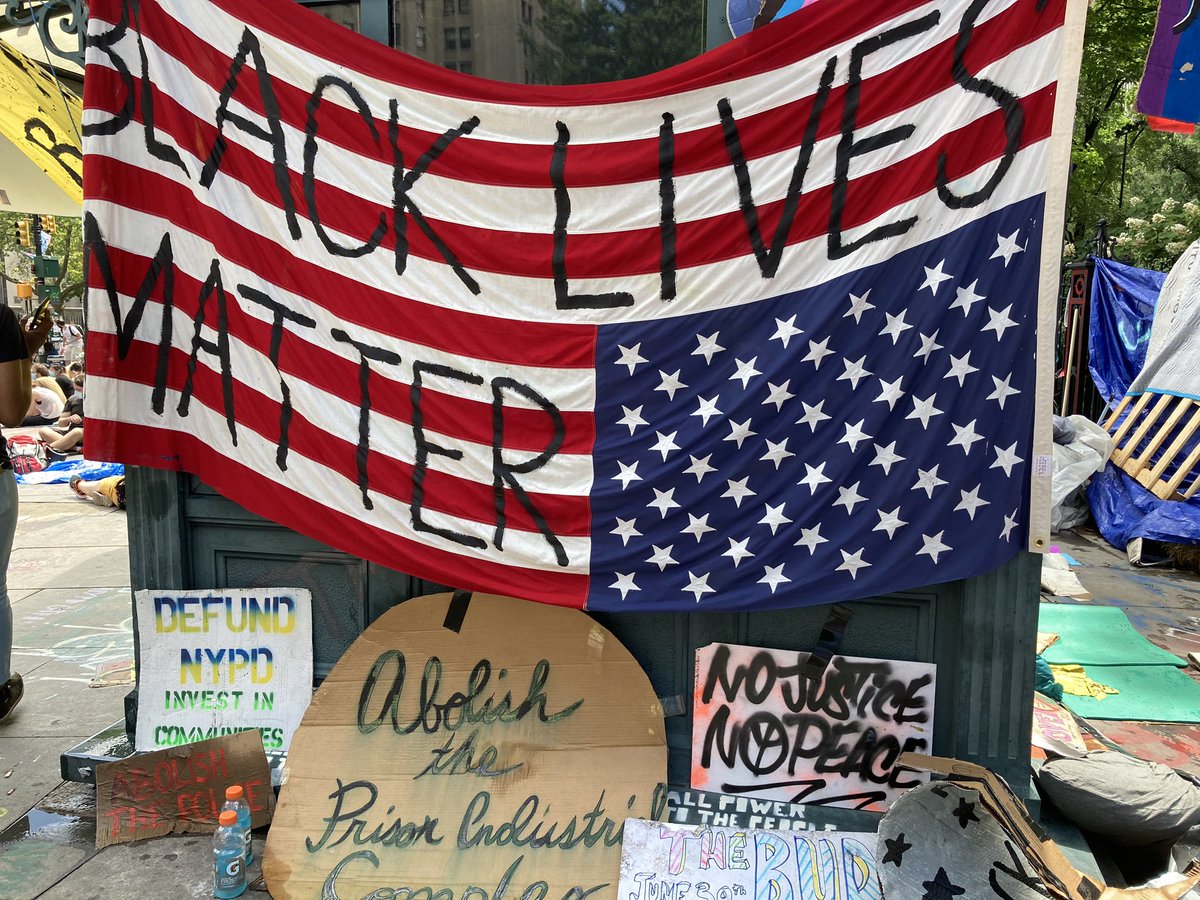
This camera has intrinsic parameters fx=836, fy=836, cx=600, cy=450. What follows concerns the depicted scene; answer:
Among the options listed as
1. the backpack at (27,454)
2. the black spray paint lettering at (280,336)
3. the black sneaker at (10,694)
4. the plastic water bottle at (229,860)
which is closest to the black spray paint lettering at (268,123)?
the black spray paint lettering at (280,336)

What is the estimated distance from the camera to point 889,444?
3076 mm

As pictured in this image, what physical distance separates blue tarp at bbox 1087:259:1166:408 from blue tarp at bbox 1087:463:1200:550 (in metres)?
1.35

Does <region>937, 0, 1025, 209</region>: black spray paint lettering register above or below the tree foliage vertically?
below

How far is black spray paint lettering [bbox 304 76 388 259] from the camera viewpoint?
A: 11.1ft

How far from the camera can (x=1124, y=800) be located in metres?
3.33

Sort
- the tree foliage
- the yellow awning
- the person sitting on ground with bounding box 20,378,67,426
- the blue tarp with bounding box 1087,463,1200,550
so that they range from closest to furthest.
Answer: the yellow awning → the blue tarp with bounding box 1087,463,1200,550 → the tree foliage → the person sitting on ground with bounding box 20,378,67,426

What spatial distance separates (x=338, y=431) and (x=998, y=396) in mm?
2565

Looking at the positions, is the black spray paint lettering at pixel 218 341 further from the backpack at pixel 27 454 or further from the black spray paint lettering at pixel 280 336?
the backpack at pixel 27 454

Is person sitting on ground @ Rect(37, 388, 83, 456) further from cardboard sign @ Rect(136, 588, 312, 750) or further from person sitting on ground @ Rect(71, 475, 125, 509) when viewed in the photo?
cardboard sign @ Rect(136, 588, 312, 750)

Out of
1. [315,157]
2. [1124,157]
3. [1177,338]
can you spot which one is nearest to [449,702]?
[315,157]

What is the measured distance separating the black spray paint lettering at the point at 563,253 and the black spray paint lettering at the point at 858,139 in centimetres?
80

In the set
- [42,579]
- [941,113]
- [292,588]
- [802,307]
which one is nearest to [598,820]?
[292,588]

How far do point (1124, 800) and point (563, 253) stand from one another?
122 inches

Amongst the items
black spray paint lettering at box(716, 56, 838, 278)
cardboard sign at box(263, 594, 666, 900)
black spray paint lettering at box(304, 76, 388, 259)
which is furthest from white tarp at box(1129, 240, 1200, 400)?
black spray paint lettering at box(304, 76, 388, 259)
